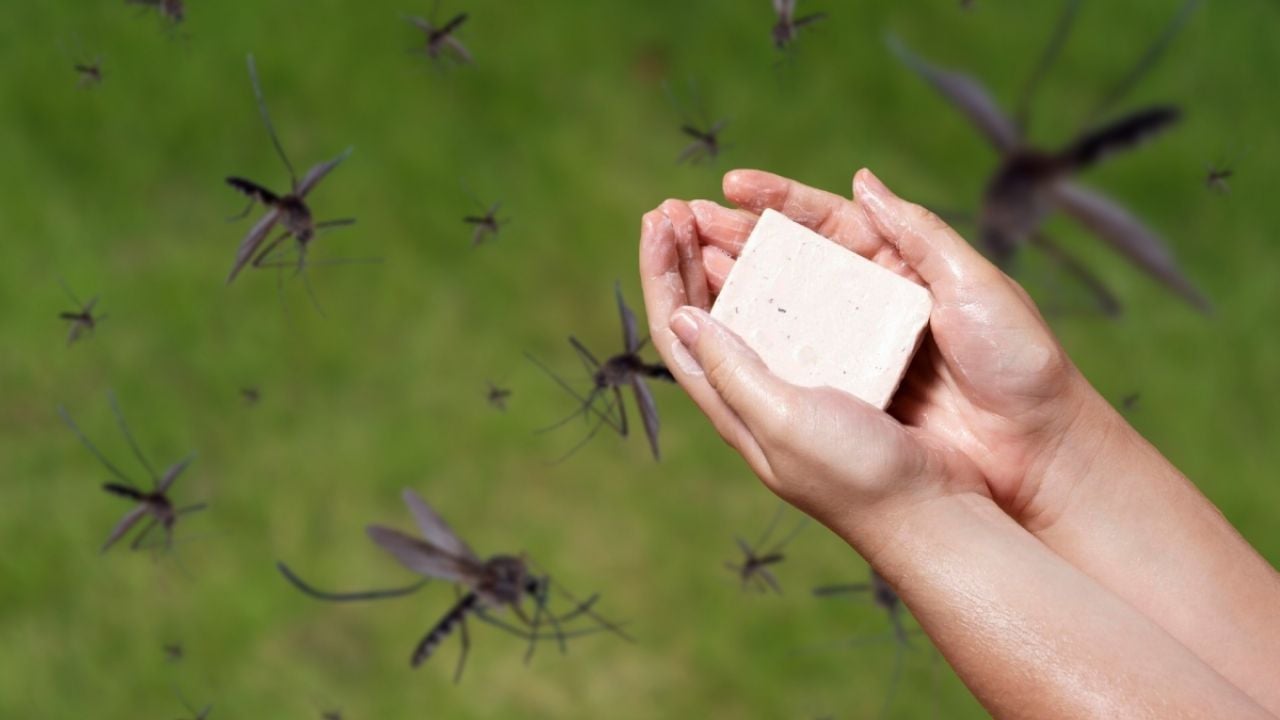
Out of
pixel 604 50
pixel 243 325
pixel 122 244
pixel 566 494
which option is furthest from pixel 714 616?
pixel 122 244

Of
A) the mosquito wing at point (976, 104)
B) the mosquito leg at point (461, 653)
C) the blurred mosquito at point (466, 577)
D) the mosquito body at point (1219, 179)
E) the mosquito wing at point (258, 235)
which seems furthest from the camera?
the mosquito body at point (1219, 179)

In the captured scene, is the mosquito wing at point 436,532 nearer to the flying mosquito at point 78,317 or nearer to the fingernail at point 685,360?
the fingernail at point 685,360

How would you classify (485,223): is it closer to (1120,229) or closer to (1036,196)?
(1036,196)

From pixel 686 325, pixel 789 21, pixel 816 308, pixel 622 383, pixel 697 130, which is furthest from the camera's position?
pixel 697 130

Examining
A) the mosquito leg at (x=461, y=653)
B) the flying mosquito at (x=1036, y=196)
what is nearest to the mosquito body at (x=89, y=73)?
the mosquito leg at (x=461, y=653)

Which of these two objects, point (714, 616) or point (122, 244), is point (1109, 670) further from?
point (122, 244)

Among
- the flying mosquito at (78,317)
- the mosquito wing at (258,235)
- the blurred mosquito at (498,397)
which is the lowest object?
the flying mosquito at (78,317)

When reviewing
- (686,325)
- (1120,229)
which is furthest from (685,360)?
(1120,229)
